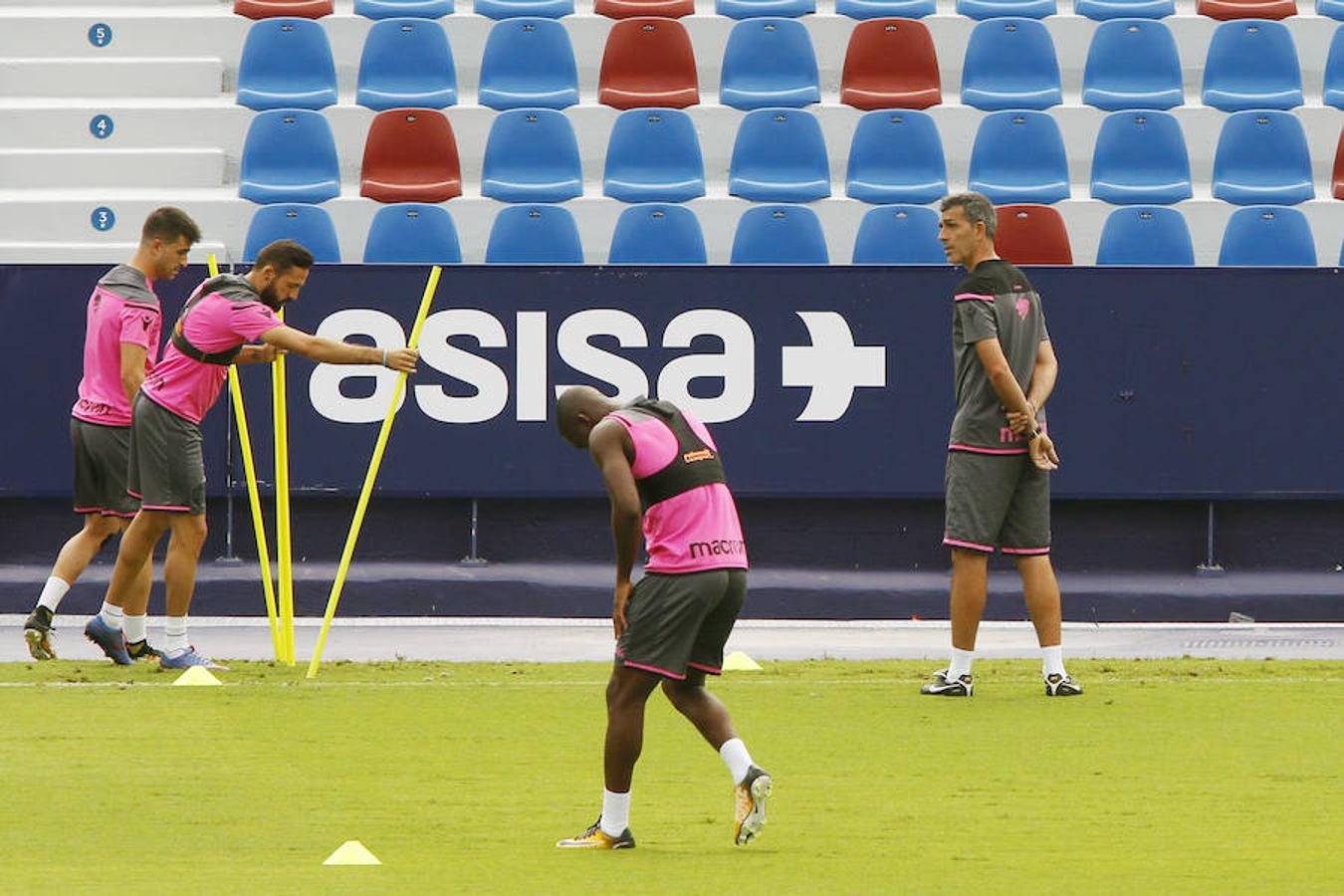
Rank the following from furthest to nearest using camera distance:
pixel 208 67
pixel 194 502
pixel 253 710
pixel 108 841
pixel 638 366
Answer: pixel 208 67 < pixel 638 366 < pixel 194 502 < pixel 253 710 < pixel 108 841

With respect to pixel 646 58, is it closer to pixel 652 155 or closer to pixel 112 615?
pixel 652 155

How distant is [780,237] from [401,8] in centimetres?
435

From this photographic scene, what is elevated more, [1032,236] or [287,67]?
[287,67]

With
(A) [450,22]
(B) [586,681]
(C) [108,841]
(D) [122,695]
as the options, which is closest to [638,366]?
(B) [586,681]

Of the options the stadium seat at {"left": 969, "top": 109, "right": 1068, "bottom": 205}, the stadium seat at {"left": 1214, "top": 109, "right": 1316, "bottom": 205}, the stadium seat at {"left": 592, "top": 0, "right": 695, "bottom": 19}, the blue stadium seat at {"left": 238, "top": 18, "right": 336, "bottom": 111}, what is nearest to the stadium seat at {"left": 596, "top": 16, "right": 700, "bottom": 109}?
the stadium seat at {"left": 592, "top": 0, "right": 695, "bottom": 19}

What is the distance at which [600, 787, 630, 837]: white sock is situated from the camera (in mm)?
6254

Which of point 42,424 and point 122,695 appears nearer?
point 122,695

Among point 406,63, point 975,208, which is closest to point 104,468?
point 975,208

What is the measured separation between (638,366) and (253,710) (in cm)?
437

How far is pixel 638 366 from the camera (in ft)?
42.4

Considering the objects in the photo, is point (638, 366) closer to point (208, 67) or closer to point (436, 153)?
point (436, 153)

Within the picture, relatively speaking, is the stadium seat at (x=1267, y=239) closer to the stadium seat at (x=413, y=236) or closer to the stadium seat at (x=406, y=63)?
the stadium seat at (x=413, y=236)

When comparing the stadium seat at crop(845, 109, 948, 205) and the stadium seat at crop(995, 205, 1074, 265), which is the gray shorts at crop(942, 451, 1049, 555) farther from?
the stadium seat at crop(845, 109, 948, 205)

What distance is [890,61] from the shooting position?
17.1m
